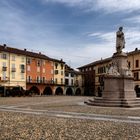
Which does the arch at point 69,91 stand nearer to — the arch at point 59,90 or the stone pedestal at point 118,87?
the arch at point 59,90

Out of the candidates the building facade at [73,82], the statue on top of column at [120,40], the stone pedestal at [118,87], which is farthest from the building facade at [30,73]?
the stone pedestal at [118,87]

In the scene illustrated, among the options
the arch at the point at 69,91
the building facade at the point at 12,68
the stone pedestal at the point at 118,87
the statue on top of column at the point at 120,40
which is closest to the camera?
the stone pedestal at the point at 118,87

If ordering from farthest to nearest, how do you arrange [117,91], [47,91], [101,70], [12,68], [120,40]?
1. [101,70]
2. [47,91]
3. [12,68]
4. [120,40]
5. [117,91]

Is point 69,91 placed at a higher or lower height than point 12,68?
lower

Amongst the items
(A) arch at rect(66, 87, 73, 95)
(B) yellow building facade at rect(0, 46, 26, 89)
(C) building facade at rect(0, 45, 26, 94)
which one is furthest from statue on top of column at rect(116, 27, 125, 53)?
(A) arch at rect(66, 87, 73, 95)

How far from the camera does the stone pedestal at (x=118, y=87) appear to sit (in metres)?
24.7

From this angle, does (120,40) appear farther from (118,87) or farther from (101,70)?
(101,70)

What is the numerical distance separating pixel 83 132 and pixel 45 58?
68.7m

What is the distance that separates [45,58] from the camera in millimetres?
78875

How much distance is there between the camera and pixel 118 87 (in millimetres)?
25891

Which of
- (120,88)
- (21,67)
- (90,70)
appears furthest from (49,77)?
(120,88)

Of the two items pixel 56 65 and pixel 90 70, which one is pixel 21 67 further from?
pixel 90 70

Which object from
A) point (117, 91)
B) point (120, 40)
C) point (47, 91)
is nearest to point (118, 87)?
point (117, 91)

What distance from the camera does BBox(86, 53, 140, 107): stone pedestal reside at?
24.7m
